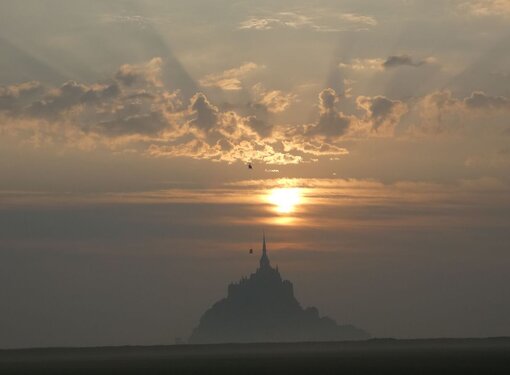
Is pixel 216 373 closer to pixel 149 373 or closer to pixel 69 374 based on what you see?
pixel 149 373

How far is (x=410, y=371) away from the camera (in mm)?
178250

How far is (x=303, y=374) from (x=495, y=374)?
30820 millimetres

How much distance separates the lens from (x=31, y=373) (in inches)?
7761

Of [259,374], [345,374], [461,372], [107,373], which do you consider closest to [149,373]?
[107,373]

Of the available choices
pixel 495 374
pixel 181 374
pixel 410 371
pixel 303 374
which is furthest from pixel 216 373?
pixel 495 374

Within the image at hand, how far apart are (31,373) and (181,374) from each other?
33082mm

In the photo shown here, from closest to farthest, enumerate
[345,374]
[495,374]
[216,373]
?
1. [495,374]
2. [345,374]
3. [216,373]

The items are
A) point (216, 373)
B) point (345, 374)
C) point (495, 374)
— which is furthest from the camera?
point (216, 373)

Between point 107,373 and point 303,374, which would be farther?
point 107,373

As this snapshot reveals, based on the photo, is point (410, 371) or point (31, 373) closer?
point (410, 371)

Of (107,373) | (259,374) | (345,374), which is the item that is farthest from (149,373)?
(345,374)

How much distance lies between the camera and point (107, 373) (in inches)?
7559

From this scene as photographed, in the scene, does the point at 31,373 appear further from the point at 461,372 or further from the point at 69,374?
the point at 461,372

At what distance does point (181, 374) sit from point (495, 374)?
51.1 metres
